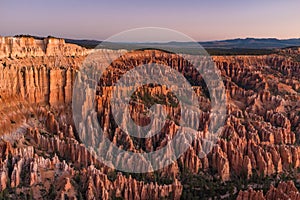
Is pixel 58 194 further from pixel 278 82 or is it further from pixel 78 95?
pixel 278 82

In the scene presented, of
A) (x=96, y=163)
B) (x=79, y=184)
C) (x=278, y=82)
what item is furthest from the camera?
(x=278, y=82)

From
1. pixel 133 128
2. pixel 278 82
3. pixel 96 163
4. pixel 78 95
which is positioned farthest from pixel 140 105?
pixel 278 82

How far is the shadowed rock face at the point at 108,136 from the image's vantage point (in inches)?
949

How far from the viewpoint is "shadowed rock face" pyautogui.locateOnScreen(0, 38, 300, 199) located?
2411 centimetres

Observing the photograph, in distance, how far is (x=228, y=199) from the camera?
2584 cm

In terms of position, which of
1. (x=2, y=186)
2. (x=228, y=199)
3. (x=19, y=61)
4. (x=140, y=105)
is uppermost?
(x=19, y=61)

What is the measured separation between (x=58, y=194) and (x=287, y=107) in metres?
37.2

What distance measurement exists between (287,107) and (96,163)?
31.4m

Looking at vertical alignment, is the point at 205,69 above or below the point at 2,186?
above

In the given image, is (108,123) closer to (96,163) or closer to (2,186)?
(96,163)

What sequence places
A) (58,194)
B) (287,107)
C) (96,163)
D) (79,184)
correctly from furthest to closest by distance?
(287,107) → (96,163) → (79,184) → (58,194)

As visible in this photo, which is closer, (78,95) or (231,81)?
(78,95)

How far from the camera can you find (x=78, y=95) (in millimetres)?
37250

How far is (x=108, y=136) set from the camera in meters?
34.5
